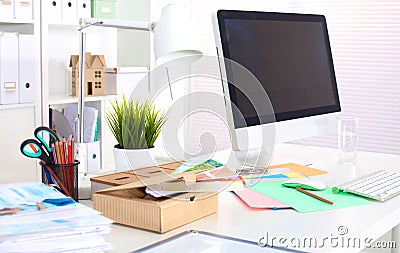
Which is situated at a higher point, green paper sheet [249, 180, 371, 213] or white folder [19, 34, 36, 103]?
white folder [19, 34, 36, 103]

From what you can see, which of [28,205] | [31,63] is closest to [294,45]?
[28,205]

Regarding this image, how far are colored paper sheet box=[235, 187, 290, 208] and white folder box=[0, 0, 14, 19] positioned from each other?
5.89 ft

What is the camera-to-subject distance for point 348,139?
6.36ft

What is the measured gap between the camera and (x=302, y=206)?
54.0 inches

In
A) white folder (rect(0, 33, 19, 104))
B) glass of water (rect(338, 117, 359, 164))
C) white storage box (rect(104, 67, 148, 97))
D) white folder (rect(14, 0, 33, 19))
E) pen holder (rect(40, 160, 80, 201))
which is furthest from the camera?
white storage box (rect(104, 67, 148, 97))

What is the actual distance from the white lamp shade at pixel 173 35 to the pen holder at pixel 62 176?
322 mm

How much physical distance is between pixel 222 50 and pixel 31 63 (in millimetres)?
1637

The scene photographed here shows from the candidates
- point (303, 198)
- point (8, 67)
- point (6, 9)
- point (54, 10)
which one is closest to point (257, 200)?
point (303, 198)

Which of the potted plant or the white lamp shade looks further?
the potted plant

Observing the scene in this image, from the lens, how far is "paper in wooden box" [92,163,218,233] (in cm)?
117

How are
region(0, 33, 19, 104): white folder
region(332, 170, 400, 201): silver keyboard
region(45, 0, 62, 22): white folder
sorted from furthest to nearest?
region(45, 0, 62, 22): white folder
region(0, 33, 19, 104): white folder
region(332, 170, 400, 201): silver keyboard

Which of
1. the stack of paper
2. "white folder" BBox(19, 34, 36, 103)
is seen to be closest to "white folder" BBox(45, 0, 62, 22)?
"white folder" BBox(19, 34, 36, 103)

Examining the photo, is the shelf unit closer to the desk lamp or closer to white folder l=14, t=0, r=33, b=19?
white folder l=14, t=0, r=33, b=19

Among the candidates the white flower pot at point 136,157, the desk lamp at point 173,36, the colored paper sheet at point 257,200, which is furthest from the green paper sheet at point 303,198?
the desk lamp at point 173,36
